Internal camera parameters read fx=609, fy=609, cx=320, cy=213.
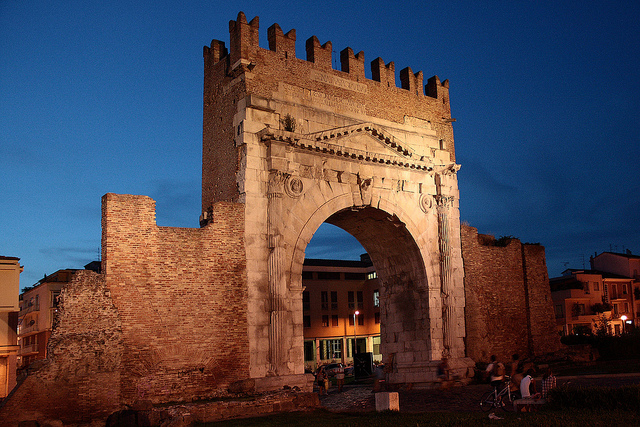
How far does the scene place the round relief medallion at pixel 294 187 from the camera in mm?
19438

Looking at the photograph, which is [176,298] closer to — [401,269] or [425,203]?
[401,269]

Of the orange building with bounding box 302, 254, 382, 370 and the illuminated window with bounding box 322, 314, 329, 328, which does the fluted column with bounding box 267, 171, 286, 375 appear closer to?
the orange building with bounding box 302, 254, 382, 370

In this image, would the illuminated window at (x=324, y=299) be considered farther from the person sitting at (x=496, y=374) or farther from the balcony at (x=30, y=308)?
the person sitting at (x=496, y=374)

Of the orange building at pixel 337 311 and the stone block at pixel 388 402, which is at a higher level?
the orange building at pixel 337 311

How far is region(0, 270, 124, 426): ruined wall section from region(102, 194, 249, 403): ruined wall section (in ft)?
A: 1.04

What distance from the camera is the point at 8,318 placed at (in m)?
30.4

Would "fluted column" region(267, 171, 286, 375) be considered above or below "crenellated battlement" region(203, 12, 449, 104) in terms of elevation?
below

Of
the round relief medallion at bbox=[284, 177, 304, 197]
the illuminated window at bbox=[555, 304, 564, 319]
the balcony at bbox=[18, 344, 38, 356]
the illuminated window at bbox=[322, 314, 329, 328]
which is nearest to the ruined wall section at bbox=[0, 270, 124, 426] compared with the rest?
the round relief medallion at bbox=[284, 177, 304, 197]

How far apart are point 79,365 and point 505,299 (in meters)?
16.8

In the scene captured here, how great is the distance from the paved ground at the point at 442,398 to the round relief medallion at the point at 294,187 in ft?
21.7

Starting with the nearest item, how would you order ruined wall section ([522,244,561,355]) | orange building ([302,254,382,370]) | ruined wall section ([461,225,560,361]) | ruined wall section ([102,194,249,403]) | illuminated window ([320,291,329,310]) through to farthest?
ruined wall section ([102,194,249,403]) < ruined wall section ([461,225,560,361]) < ruined wall section ([522,244,561,355]) < orange building ([302,254,382,370]) < illuminated window ([320,291,329,310])

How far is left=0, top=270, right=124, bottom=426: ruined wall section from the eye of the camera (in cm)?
1418

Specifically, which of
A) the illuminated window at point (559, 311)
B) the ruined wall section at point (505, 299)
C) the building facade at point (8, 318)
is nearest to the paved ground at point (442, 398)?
the ruined wall section at point (505, 299)

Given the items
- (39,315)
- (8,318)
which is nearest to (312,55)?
(8,318)
